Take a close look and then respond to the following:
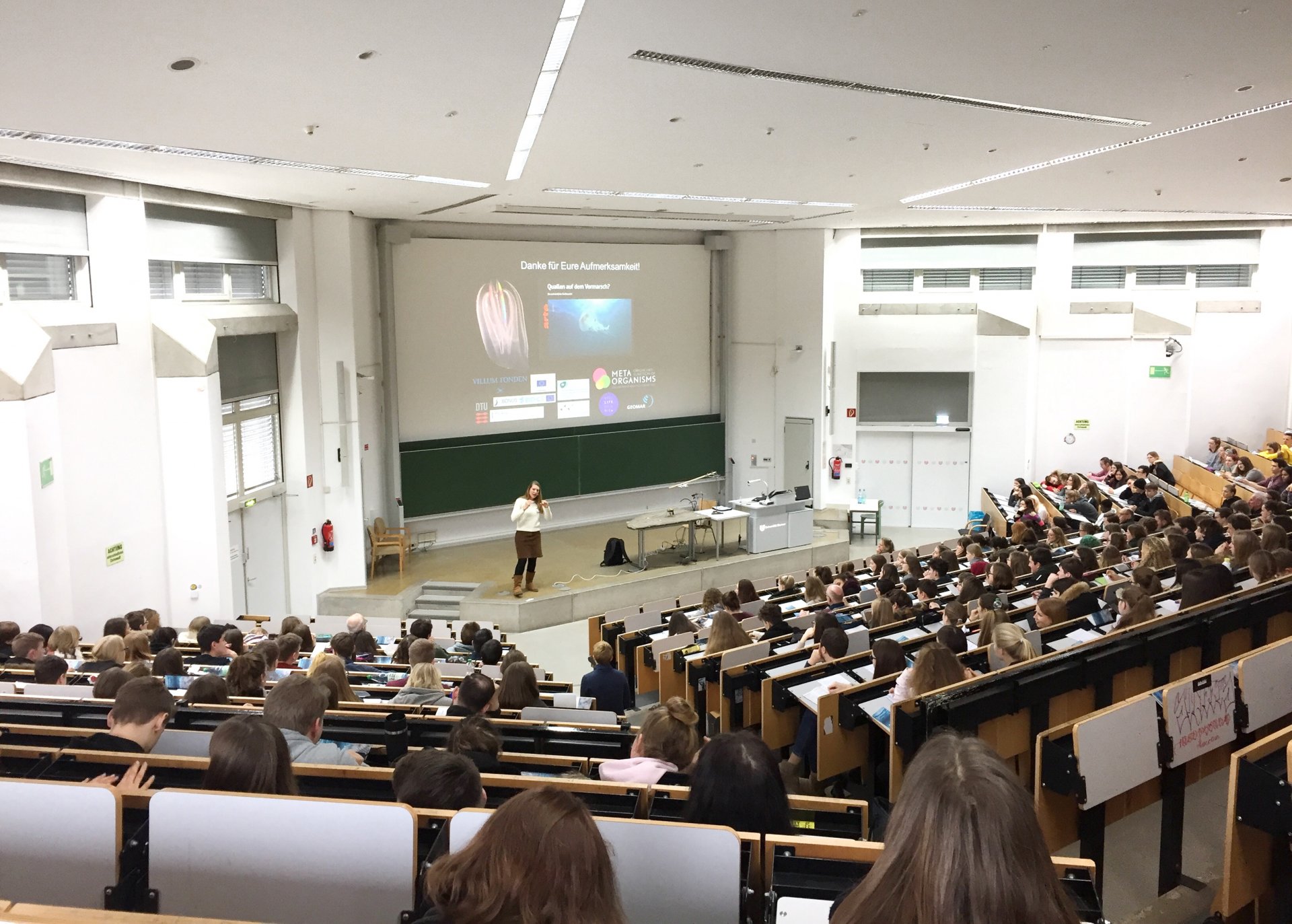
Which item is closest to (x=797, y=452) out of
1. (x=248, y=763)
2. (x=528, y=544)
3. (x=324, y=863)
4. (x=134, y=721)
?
(x=528, y=544)

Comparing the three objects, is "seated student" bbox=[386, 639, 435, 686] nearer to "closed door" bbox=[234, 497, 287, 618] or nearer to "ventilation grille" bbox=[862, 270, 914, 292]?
"closed door" bbox=[234, 497, 287, 618]

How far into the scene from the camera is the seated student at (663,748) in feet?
12.4

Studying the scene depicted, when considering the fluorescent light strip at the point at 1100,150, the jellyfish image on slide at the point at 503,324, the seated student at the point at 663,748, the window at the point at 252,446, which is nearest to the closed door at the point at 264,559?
the window at the point at 252,446

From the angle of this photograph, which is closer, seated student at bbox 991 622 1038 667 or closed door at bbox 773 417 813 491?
seated student at bbox 991 622 1038 667

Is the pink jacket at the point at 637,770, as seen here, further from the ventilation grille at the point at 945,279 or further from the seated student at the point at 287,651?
the ventilation grille at the point at 945,279

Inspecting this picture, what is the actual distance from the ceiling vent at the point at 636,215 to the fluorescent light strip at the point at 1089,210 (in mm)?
2464

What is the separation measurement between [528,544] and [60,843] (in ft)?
33.0

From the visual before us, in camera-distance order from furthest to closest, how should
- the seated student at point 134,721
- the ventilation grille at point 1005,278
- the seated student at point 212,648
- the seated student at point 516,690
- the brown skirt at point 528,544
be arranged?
the ventilation grille at point 1005,278
the brown skirt at point 528,544
the seated student at point 212,648
the seated student at point 516,690
the seated student at point 134,721

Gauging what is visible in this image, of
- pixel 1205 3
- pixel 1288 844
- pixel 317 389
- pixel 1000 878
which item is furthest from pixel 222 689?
pixel 317 389

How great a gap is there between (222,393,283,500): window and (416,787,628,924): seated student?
1049 cm

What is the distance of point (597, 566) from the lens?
1416cm

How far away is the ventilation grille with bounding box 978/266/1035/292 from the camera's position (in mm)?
17125

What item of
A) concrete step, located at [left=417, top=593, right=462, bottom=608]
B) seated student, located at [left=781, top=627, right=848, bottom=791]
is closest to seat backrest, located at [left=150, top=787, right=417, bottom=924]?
seated student, located at [left=781, top=627, right=848, bottom=791]

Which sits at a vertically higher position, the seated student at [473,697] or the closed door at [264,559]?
the seated student at [473,697]
